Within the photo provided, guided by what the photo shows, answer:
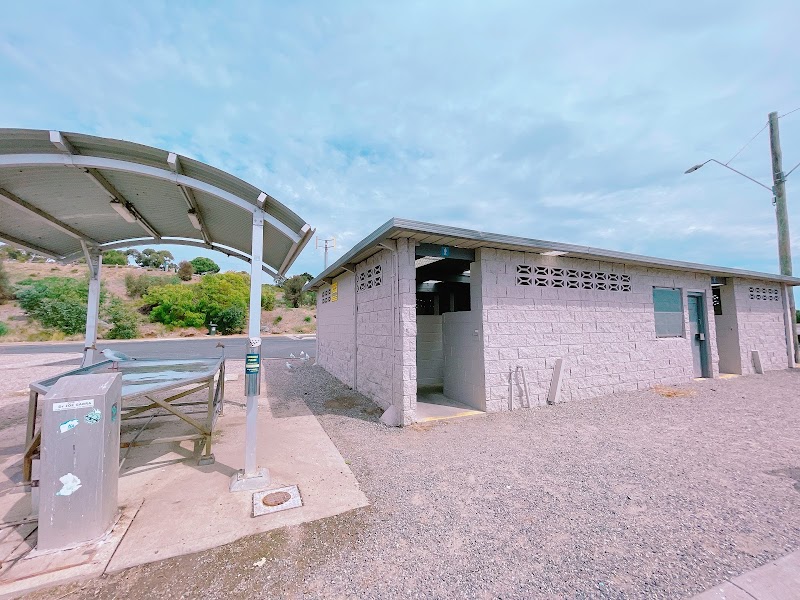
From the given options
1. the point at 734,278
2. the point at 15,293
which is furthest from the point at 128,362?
the point at 15,293

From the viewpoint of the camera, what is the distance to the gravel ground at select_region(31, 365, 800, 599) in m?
2.06

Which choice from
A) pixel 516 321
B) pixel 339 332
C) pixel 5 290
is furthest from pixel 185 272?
pixel 516 321

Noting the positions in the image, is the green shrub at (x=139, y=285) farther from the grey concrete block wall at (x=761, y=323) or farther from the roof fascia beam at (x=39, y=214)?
the grey concrete block wall at (x=761, y=323)

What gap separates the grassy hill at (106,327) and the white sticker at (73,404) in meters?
32.6

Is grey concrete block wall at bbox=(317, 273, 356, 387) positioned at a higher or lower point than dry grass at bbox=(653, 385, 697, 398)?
higher

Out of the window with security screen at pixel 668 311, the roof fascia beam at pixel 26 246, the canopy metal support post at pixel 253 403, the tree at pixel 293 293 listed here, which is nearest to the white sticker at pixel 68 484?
the canopy metal support post at pixel 253 403

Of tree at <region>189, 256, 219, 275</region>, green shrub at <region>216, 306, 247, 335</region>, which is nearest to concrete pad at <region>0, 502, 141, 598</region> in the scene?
green shrub at <region>216, 306, 247, 335</region>

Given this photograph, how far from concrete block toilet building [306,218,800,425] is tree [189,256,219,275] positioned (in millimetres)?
55802

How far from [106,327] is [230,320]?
30.3 feet

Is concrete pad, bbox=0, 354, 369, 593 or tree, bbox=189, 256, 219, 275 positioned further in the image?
tree, bbox=189, 256, 219, 275

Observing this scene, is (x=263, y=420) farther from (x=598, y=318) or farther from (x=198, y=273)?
(x=198, y=273)

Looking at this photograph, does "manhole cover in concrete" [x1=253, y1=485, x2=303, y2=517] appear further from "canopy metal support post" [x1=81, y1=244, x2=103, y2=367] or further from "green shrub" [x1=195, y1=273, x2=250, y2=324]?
"green shrub" [x1=195, y1=273, x2=250, y2=324]

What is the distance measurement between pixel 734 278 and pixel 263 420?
42.3 feet

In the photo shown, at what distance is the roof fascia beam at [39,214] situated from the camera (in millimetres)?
3903
